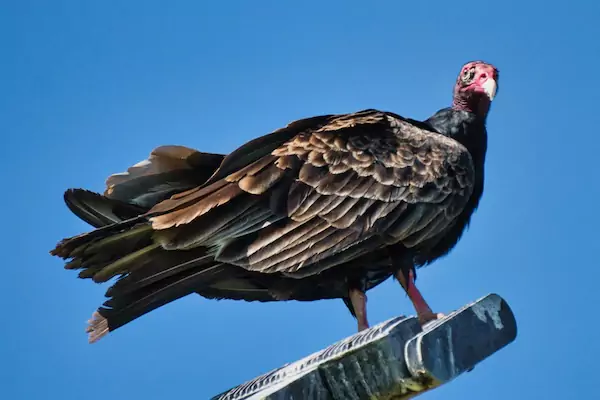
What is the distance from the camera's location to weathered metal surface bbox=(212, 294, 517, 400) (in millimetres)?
3857

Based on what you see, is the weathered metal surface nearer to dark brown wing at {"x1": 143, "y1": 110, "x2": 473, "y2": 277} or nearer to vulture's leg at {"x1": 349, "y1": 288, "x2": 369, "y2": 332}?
dark brown wing at {"x1": 143, "y1": 110, "x2": 473, "y2": 277}

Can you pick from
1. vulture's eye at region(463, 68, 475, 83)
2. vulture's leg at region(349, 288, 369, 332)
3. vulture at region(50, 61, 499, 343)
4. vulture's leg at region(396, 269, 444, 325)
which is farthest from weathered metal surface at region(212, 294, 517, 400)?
vulture's eye at region(463, 68, 475, 83)

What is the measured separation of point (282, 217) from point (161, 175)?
74 cm

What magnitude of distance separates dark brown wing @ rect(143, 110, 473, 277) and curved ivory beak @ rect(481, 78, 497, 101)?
0.81m

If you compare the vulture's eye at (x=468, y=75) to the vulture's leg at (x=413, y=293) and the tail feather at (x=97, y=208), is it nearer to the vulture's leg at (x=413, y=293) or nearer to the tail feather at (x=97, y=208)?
the vulture's leg at (x=413, y=293)

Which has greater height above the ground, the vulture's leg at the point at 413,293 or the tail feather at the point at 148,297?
the tail feather at the point at 148,297

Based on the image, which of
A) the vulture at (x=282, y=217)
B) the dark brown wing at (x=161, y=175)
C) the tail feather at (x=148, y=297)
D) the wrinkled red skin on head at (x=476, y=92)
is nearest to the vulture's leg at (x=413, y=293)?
the vulture at (x=282, y=217)

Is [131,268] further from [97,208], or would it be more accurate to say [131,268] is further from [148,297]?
[97,208]

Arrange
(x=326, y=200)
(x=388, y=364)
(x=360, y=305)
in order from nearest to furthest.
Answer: (x=388, y=364)
(x=326, y=200)
(x=360, y=305)

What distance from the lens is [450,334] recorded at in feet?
13.2

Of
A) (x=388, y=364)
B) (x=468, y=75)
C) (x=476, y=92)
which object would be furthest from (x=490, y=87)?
(x=388, y=364)

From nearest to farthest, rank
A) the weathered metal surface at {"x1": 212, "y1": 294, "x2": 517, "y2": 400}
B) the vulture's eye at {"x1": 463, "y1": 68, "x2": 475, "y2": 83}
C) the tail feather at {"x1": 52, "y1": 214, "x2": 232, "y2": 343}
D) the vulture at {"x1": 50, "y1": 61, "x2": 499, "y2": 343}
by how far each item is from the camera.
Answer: the weathered metal surface at {"x1": 212, "y1": 294, "x2": 517, "y2": 400} → the tail feather at {"x1": 52, "y1": 214, "x2": 232, "y2": 343} → the vulture at {"x1": 50, "y1": 61, "x2": 499, "y2": 343} → the vulture's eye at {"x1": 463, "y1": 68, "x2": 475, "y2": 83}

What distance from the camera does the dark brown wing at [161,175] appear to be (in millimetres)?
5945

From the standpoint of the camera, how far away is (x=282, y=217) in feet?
19.5
